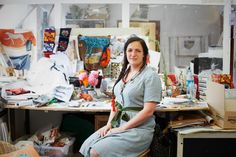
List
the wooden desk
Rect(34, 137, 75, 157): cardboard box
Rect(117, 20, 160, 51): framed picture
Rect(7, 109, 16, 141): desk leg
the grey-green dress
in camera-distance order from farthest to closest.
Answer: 1. Rect(117, 20, 160, 51): framed picture
2. Rect(7, 109, 16, 141): desk leg
3. Rect(34, 137, 75, 157): cardboard box
4. the wooden desk
5. the grey-green dress

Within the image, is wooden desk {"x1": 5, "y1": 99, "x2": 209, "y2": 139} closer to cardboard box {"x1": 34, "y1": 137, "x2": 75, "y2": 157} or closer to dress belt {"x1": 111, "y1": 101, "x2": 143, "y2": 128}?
dress belt {"x1": 111, "y1": 101, "x2": 143, "y2": 128}

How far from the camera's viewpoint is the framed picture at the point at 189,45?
3053 millimetres

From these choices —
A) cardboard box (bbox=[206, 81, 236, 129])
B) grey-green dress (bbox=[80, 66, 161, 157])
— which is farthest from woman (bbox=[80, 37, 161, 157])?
cardboard box (bbox=[206, 81, 236, 129])

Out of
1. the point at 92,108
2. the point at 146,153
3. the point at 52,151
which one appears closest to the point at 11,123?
the point at 52,151

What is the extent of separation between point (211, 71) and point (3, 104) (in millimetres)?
2069

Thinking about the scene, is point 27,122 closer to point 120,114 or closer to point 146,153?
point 120,114

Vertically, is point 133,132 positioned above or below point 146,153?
above

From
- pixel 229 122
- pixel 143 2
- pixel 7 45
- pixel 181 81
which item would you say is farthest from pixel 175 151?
pixel 7 45

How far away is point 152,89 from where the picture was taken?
2178 millimetres

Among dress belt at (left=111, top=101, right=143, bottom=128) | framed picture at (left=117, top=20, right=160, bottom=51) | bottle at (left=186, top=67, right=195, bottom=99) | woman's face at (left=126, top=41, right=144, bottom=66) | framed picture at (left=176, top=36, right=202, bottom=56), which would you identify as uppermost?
framed picture at (left=117, top=20, right=160, bottom=51)

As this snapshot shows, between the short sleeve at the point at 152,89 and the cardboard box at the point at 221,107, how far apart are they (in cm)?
52

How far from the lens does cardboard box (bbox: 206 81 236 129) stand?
2289mm

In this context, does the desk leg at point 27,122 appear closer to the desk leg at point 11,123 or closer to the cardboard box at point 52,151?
the desk leg at point 11,123

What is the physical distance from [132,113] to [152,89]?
0.85 ft
